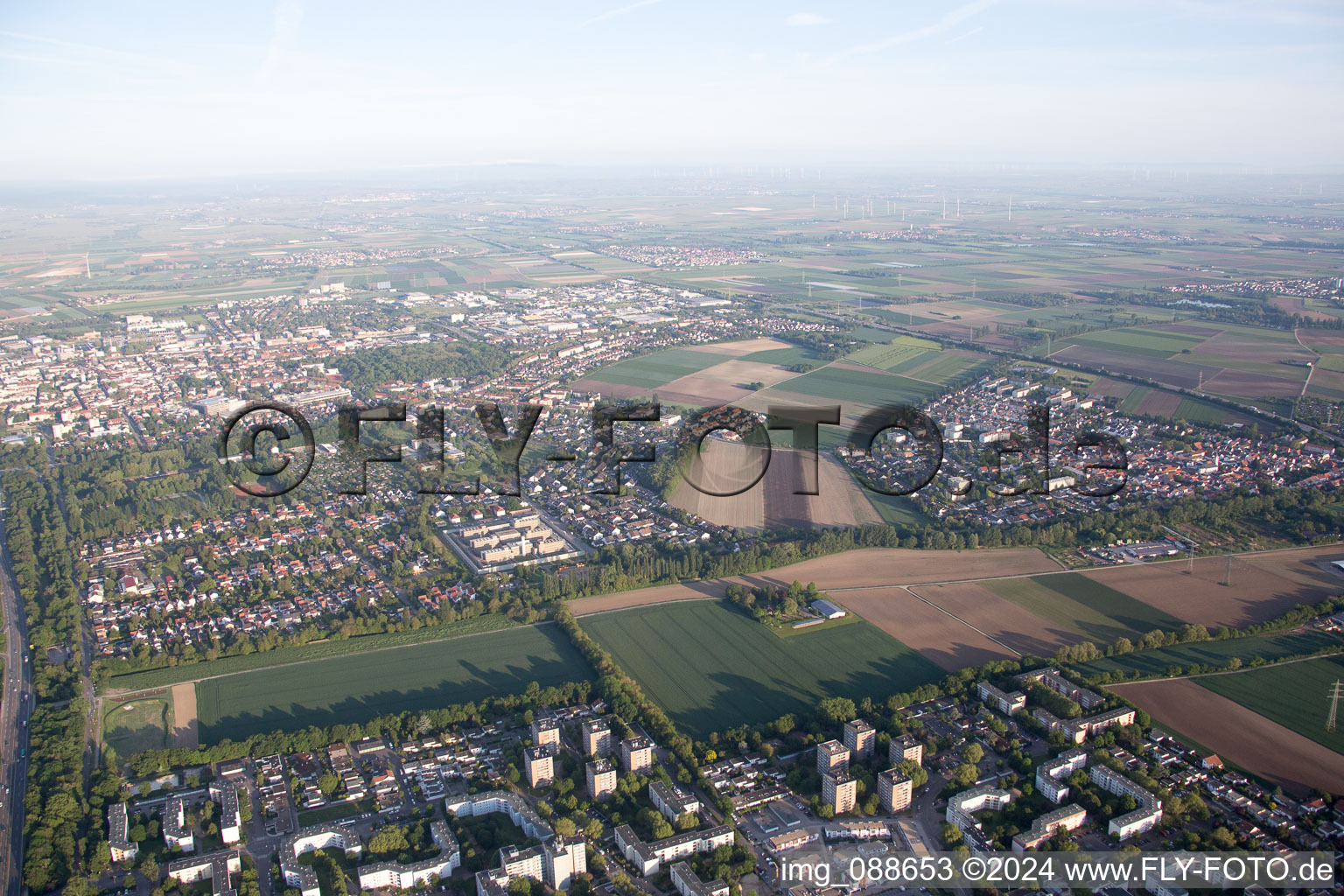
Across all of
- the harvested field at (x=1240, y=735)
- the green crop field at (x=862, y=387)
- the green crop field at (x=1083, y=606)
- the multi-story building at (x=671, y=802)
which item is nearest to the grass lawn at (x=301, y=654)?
the multi-story building at (x=671, y=802)

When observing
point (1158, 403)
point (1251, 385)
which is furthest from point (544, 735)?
point (1251, 385)

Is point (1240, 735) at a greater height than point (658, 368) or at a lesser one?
lesser

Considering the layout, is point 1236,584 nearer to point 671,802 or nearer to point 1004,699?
point 1004,699

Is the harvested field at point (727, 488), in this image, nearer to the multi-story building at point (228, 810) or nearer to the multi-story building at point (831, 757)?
the multi-story building at point (831, 757)

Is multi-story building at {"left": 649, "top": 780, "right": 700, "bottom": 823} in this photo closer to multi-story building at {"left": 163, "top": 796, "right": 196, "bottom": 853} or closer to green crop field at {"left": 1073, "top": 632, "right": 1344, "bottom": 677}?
multi-story building at {"left": 163, "top": 796, "right": 196, "bottom": 853}

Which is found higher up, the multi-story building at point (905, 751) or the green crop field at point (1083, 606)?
the green crop field at point (1083, 606)

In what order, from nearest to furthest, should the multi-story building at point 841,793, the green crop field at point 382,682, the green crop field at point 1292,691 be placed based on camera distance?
1. the multi-story building at point 841,793
2. the green crop field at point 1292,691
3. the green crop field at point 382,682

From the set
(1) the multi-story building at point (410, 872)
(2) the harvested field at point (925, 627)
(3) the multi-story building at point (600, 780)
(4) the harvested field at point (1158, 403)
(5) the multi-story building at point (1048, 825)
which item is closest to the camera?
(1) the multi-story building at point (410, 872)

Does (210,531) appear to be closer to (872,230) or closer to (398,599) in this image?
(398,599)
